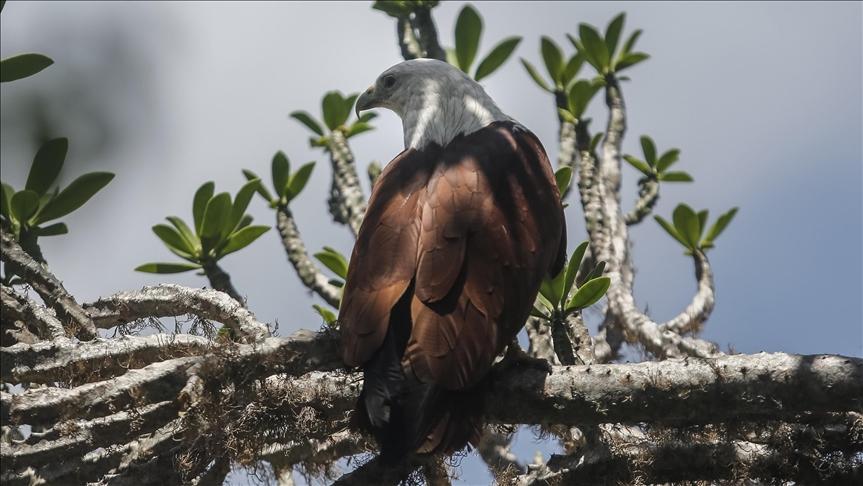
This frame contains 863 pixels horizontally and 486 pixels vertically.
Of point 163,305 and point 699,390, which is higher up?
point 163,305

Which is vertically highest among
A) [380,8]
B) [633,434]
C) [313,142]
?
[380,8]

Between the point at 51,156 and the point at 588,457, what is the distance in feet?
6.83

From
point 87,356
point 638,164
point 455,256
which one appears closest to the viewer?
point 87,356

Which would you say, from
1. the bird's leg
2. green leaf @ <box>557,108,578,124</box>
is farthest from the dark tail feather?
green leaf @ <box>557,108,578,124</box>

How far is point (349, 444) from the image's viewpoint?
3715mm

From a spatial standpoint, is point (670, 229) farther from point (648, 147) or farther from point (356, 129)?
A: point (356, 129)

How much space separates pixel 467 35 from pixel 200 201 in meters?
1.72

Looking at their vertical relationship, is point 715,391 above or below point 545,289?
below

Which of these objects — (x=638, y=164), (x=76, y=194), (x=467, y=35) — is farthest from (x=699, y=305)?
(x=76, y=194)

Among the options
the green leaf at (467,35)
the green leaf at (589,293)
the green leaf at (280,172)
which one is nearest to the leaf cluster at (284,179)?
the green leaf at (280,172)

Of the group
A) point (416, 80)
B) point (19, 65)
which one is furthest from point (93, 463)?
point (416, 80)

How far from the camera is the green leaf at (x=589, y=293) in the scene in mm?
3643

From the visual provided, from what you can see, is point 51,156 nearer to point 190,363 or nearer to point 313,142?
point 190,363

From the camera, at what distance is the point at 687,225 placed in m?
5.32
